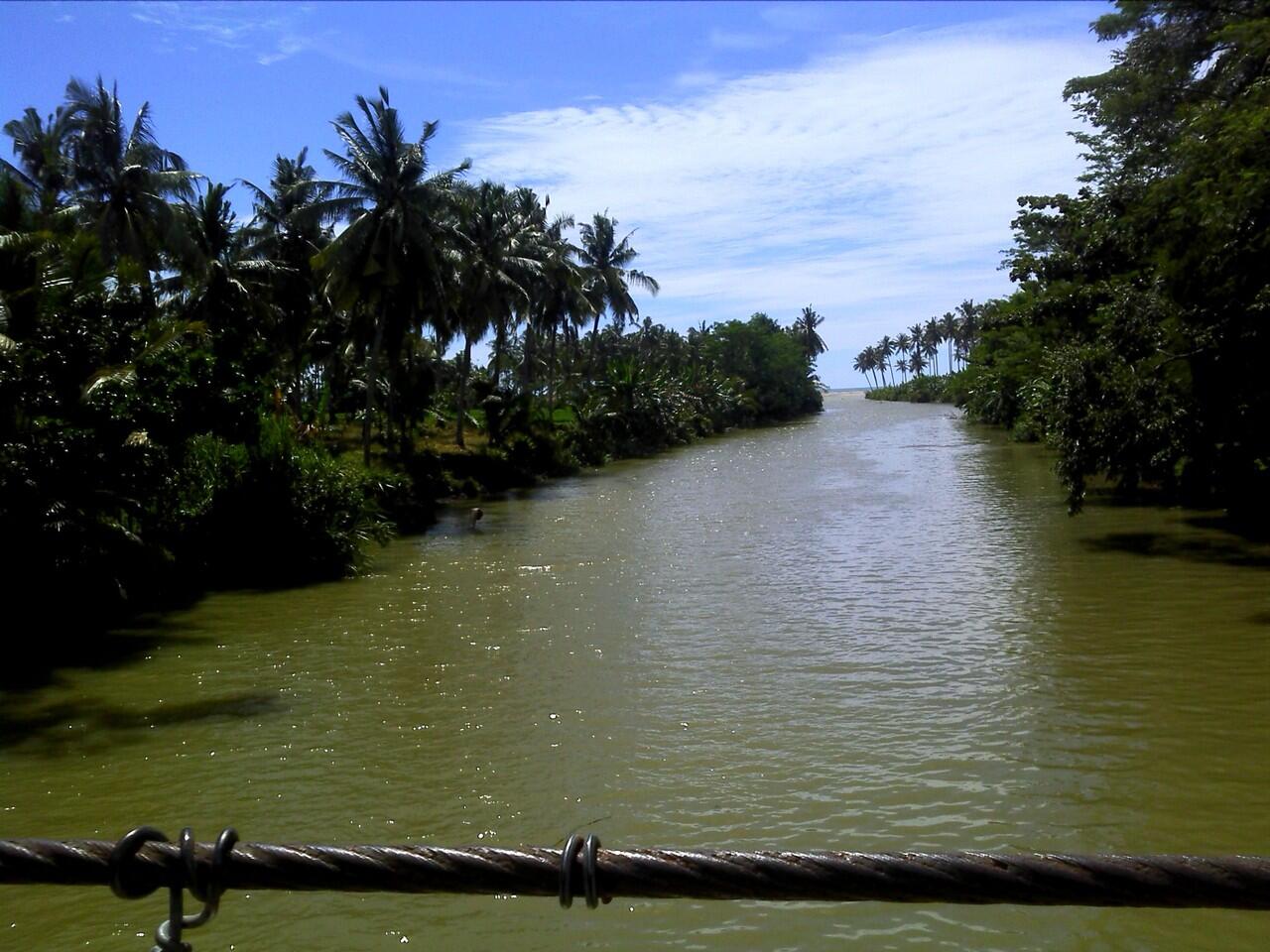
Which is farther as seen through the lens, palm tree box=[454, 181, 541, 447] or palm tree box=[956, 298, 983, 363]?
palm tree box=[956, 298, 983, 363]

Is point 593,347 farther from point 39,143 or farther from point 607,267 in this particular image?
point 39,143

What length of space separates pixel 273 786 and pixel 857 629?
24.1ft

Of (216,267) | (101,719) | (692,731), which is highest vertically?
(216,267)

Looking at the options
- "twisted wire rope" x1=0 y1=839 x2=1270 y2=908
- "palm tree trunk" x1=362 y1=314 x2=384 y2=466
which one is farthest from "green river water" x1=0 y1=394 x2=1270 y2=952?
"palm tree trunk" x1=362 y1=314 x2=384 y2=466

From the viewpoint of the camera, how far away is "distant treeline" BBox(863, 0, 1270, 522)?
573 inches

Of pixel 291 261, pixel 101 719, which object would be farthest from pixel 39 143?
pixel 101 719

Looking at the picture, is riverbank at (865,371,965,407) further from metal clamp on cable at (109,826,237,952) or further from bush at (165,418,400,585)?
metal clamp on cable at (109,826,237,952)

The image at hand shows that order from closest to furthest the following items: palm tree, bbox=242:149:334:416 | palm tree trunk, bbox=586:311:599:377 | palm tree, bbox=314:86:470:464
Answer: palm tree, bbox=314:86:470:464
palm tree, bbox=242:149:334:416
palm tree trunk, bbox=586:311:599:377

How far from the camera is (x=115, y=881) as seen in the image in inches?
61.4

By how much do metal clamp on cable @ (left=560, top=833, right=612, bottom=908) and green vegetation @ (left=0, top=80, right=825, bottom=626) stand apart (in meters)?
12.2

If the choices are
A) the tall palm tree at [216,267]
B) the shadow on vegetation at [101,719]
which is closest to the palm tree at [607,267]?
the tall palm tree at [216,267]

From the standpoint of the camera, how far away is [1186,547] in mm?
17906

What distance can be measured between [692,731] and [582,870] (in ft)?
27.1

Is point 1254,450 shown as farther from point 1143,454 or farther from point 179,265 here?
point 179,265
